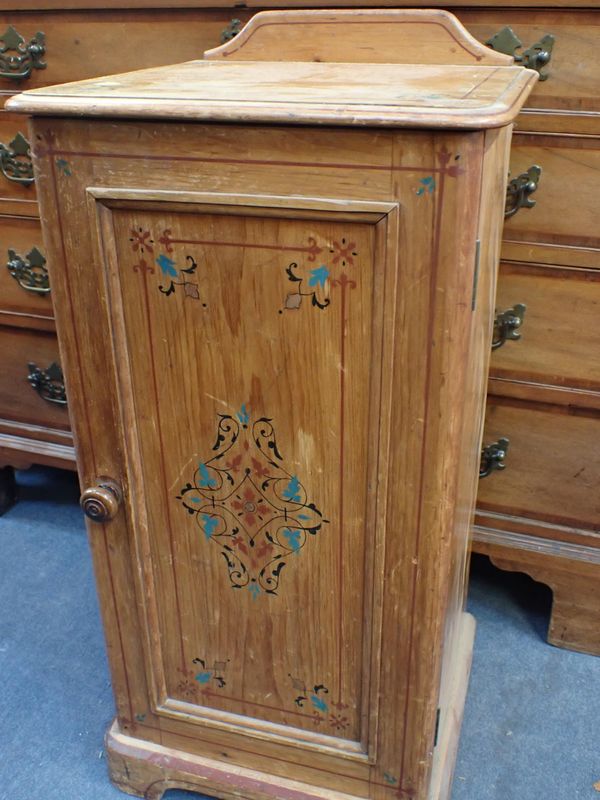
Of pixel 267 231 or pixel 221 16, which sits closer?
pixel 267 231

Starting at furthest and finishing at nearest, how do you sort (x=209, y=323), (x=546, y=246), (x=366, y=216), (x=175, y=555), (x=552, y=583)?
1. (x=552, y=583)
2. (x=546, y=246)
3. (x=175, y=555)
4. (x=209, y=323)
5. (x=366, y=216)

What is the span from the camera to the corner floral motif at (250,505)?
3.15 ft

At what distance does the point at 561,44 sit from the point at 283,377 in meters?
0.63

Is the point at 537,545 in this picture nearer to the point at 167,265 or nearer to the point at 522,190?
the point at 522,190

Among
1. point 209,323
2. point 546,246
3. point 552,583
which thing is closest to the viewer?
point 209,323

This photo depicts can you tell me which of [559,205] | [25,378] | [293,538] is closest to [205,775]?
[293,538]

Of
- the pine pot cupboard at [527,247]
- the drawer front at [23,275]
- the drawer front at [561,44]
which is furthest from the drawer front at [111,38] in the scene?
the drawer front at [561,44]

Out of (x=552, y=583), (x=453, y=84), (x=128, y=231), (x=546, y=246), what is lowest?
(x=552, y=583)

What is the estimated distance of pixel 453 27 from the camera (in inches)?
43.6

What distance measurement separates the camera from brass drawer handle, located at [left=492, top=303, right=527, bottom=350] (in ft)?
4.19

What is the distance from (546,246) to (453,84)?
1.37 ft

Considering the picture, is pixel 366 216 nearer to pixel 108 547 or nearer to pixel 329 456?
pixel 329 456

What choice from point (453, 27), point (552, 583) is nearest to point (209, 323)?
point (453, 27)

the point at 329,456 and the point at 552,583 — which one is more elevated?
the point at 329,456
